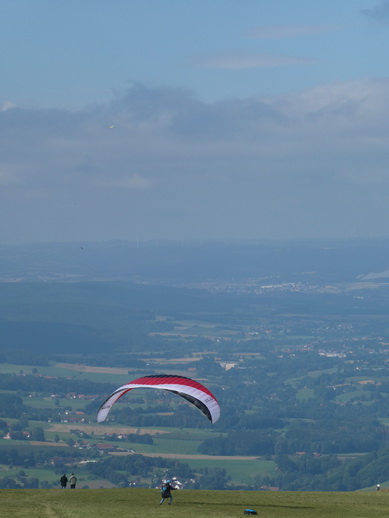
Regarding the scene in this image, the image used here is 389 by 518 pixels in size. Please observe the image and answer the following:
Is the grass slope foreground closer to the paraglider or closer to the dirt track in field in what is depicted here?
the paraglider

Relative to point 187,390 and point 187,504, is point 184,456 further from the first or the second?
point 187,390

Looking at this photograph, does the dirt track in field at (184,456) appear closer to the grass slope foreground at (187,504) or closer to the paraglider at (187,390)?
the grass slope foreground at (187,504)

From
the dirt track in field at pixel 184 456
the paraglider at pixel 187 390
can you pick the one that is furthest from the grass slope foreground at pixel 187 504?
the dirt track in field at pixel 184 456

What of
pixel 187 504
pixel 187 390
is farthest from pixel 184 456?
pixel 187 390

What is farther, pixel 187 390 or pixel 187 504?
pixel 187 390

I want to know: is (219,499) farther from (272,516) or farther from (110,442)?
(110,442)

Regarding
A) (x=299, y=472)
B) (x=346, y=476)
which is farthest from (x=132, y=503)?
(x=299, y=472)

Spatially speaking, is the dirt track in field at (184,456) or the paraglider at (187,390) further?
the dirt track in field at (184,456)

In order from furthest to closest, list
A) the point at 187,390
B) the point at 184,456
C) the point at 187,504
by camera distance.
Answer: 1. the point at 184,456
2. the point at 187,390
3. the point at 187,504
